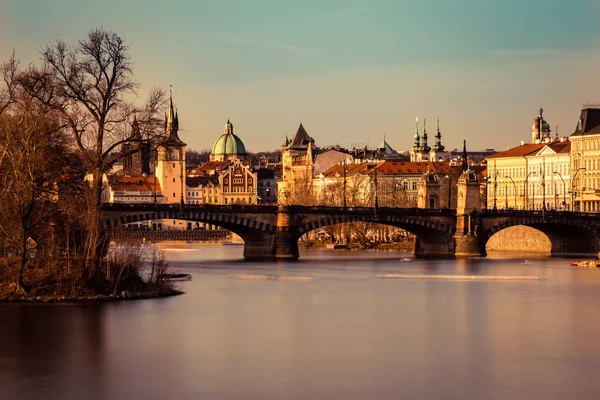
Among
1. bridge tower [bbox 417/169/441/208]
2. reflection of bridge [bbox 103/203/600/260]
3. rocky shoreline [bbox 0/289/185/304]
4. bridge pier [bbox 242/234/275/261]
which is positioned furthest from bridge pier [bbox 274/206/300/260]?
rocky shoreline [bbox 0/289/185/304]

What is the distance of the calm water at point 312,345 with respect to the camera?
3750 cm

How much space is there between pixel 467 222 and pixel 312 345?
64975mm

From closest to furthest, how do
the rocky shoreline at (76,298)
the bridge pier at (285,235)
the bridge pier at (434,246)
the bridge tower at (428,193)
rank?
the rocky shoreline at (76,298)
the bridge pier at (285,235)
the bridge pier at (434,246)
the bridge tower at (428,193)

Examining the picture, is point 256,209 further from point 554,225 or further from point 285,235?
point 554,225

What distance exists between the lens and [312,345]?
4528cm

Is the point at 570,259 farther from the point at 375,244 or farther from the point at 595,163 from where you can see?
the point at 595,163

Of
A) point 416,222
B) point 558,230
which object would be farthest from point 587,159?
point 416,222

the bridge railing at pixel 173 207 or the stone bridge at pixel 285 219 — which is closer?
the bridge railing at pixel 173 207

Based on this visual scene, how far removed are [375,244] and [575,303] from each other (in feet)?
237

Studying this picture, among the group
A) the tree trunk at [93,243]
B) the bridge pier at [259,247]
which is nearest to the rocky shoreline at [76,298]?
the tree trunk at [93,243]

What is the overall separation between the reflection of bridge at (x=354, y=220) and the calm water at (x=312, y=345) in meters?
30.4

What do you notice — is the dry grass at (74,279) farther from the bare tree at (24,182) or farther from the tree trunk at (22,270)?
the bare tree at (24,182)

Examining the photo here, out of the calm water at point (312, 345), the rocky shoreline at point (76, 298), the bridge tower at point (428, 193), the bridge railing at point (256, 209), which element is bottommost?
the calm water at point (312, 345)

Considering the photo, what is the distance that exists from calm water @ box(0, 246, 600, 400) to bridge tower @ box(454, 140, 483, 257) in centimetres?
3699
